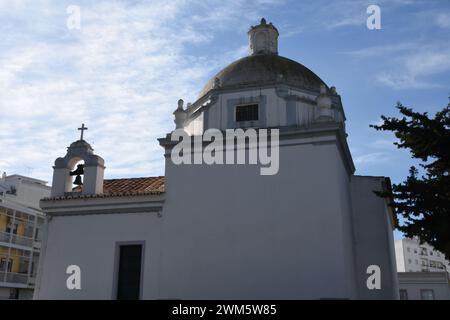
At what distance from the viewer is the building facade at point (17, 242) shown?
30.6 m

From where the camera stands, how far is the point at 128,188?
16.3m

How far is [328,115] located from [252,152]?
233cm

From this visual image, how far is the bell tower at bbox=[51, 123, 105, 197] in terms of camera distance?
1597 centimetres

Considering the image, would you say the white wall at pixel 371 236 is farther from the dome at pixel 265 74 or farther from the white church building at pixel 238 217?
the dome at pixel 265 74

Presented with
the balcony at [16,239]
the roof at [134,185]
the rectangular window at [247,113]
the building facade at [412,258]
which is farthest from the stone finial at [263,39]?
the building facade at [412,258]

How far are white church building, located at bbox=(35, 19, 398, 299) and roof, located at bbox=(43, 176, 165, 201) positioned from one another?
0.23 feet

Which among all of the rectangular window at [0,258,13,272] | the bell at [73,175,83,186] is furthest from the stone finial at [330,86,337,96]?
the rectangular window at [0,258,13,272]

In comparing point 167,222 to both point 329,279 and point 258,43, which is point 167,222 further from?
point 258,43

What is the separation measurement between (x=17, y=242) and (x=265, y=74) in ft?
75.6

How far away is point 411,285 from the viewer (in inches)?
1228

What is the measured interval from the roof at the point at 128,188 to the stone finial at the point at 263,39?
550 cm

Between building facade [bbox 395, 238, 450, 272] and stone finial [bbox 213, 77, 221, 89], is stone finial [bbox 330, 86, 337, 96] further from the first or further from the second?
building facade [bbox 395, 238, 450, 272]

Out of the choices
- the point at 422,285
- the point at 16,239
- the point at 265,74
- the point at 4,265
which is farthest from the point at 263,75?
the point at 16,239

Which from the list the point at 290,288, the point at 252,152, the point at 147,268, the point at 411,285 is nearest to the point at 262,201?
the point at 252,152
